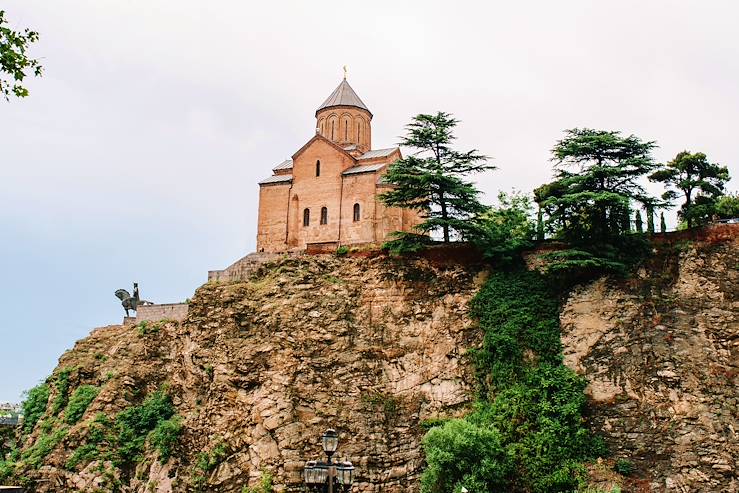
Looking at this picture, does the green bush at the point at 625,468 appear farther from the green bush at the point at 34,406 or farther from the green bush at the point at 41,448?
the green bush at the point at 34,406

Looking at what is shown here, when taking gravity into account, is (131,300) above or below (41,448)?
above

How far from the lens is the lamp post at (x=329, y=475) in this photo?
11352mm

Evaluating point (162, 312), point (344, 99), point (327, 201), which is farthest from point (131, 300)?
point (344, 99)

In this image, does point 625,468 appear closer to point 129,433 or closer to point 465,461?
point 465,461

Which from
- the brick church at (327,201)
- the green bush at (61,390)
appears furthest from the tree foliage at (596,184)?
the green bush at (61,390)

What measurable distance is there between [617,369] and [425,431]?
579 cm

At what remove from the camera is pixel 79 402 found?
27062 mm

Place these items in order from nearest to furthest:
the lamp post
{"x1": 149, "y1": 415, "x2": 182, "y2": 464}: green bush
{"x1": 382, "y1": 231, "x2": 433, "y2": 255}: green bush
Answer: the lamp post
{"x1": 149, "y1": 415, "x2": 182, "y2": 464}: green bush
{"x1": 382, "y1": 231, "x2": 433, "y2": 255}: green bush

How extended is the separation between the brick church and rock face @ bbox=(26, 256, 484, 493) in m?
3.52

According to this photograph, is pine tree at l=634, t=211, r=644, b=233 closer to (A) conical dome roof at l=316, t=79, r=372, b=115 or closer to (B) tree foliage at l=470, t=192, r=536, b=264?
(B) tree foliage at l=470, t=192, r=536, b=264

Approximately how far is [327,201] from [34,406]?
47.9 ft

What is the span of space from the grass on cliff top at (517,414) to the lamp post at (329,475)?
7429mm

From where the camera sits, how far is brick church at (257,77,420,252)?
92.2ft

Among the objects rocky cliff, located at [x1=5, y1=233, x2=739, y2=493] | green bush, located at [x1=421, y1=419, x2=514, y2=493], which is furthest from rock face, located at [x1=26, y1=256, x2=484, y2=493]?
green bush, located at [x1=421, y1=419, x2=514, y2=493]
